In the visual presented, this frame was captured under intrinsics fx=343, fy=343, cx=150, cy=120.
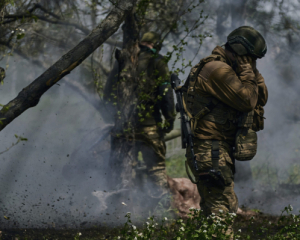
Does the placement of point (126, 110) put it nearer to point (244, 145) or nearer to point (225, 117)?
point (225, 117)

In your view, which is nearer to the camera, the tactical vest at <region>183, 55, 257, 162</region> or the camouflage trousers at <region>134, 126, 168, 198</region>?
the tactical vest at <region>183, 55, 257, 162</region>

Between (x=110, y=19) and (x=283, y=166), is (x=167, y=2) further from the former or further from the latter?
(x=283, y=166)

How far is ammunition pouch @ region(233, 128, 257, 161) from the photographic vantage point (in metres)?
2.96

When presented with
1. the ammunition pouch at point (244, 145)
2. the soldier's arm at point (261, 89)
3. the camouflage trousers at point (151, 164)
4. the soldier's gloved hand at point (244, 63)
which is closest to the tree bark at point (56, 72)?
the soldier's gloved hand at point (244, 63)

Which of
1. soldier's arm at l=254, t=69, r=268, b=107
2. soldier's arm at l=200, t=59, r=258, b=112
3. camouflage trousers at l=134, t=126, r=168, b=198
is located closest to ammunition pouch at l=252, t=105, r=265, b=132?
soldier's arm at l=254, t=69, r=268, b=107

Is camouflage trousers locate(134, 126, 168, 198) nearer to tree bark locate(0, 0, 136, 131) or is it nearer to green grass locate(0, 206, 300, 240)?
green grass locate(0, 206, 300, 240)

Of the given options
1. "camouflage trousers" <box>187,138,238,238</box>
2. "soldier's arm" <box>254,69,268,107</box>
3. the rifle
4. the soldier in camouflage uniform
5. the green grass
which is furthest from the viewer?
the soldier in camouflage uniform

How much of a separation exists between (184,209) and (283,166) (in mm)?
2103

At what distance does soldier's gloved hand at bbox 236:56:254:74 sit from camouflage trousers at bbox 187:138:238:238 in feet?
2.15

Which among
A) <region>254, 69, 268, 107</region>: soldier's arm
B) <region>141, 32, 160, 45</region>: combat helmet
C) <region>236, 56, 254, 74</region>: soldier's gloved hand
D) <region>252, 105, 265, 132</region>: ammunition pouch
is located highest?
<region>141, 32, 160, 45</region>: combat helmet

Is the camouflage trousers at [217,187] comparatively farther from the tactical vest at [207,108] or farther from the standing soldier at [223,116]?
the tactical vest at [207,108]

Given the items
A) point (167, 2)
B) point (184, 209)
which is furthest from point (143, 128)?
point (167, 2)

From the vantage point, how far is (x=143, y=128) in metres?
4.78

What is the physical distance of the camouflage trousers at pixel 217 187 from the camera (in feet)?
9.57
